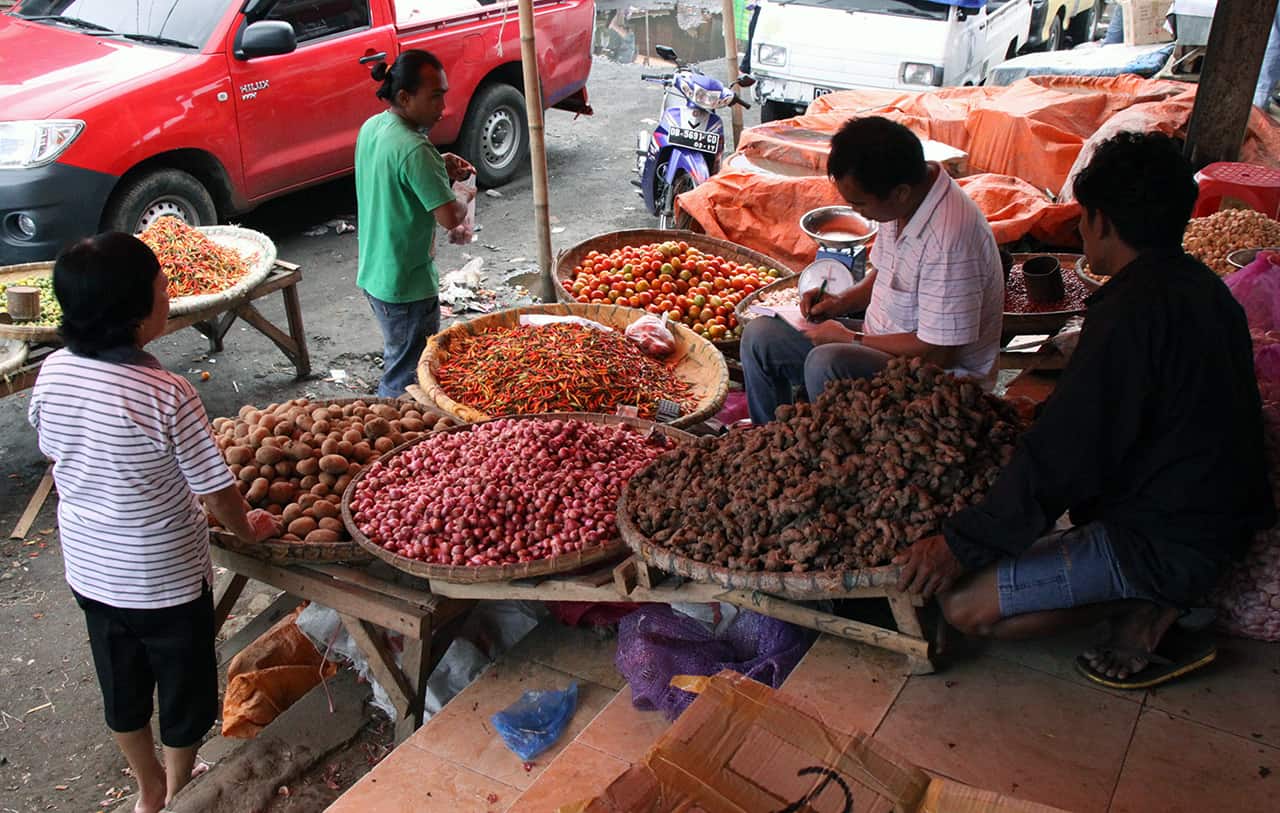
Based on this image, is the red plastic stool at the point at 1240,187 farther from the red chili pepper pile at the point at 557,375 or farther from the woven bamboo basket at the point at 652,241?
the red chili pepper pile at the point at 557,375

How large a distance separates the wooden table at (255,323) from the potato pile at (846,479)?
3047 millimetres

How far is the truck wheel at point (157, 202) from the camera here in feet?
20.3

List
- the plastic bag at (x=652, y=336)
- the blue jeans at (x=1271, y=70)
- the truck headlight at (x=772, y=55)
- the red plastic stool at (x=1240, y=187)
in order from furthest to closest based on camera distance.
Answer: the truck headlight at (x=772, y=55), the blue jeans at (x=1271, y=70), the red plastic stool at (x=1240, y=187), the plastic bag at (x=652, y=336)

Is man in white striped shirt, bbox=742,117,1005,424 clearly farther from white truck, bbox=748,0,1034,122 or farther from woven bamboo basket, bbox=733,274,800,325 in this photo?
white truck, bbox=748,0,1034,122

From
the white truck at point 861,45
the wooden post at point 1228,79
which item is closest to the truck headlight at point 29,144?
the white truck at point 861,45

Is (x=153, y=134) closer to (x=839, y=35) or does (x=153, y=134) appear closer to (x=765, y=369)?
(x=765, y=369)

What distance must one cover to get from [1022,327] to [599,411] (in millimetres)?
2125

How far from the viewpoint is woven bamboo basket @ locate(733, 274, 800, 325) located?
490 centimetres

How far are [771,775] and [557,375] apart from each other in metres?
2.59

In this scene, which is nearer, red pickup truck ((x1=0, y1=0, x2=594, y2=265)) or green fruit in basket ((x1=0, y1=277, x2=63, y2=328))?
green fruit in basket ((x1=0, y1=277, x2=63, y2=328))

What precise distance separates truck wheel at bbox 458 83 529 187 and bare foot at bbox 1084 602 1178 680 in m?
7.12

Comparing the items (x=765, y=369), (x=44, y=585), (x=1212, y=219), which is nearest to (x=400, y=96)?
(x=765, y=369)

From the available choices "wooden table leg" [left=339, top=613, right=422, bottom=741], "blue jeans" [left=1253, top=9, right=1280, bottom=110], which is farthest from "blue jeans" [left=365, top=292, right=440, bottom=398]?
"blue jeans" [left=1253, top=9, right=1280, bottom=110]

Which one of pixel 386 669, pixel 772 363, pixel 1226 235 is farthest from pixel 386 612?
pixel 1226 235
